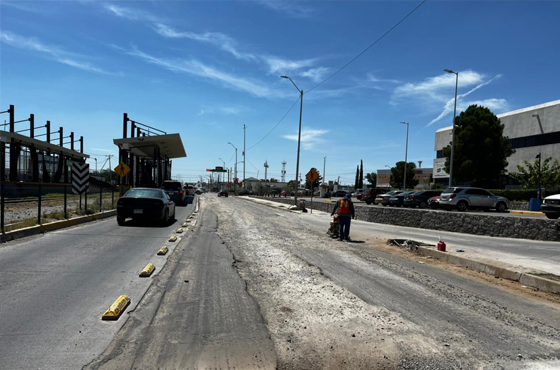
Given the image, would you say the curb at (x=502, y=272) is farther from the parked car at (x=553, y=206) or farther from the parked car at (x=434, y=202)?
the parked car at (x=434, y=202)

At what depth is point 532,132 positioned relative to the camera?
46219mm

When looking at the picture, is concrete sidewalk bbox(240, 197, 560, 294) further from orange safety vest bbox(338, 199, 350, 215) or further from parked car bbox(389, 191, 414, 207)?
parked car bbox(389, 191, 414, 207)

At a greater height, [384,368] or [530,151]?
[530,151]

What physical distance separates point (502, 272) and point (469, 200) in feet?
61.9

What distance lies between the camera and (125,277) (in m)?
7.11

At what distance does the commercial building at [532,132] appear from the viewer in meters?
43.2

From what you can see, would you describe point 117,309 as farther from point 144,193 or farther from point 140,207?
point 144,193

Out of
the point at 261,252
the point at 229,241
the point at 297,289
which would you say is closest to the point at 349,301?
the point at 297,289

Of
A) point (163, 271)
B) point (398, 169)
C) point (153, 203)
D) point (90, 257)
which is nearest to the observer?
point (163, 271)

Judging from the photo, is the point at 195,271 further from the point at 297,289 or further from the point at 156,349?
the point at 156,349

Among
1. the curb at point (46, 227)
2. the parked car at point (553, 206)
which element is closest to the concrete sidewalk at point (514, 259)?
the parked car at point (553, 206)

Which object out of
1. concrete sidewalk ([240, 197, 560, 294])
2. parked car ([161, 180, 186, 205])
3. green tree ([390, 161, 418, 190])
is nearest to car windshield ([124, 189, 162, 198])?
concrete sidewalk ([240, 197, 560, 294])

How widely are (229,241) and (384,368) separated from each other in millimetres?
9073

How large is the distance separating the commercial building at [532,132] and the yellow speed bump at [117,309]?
4842 cm
